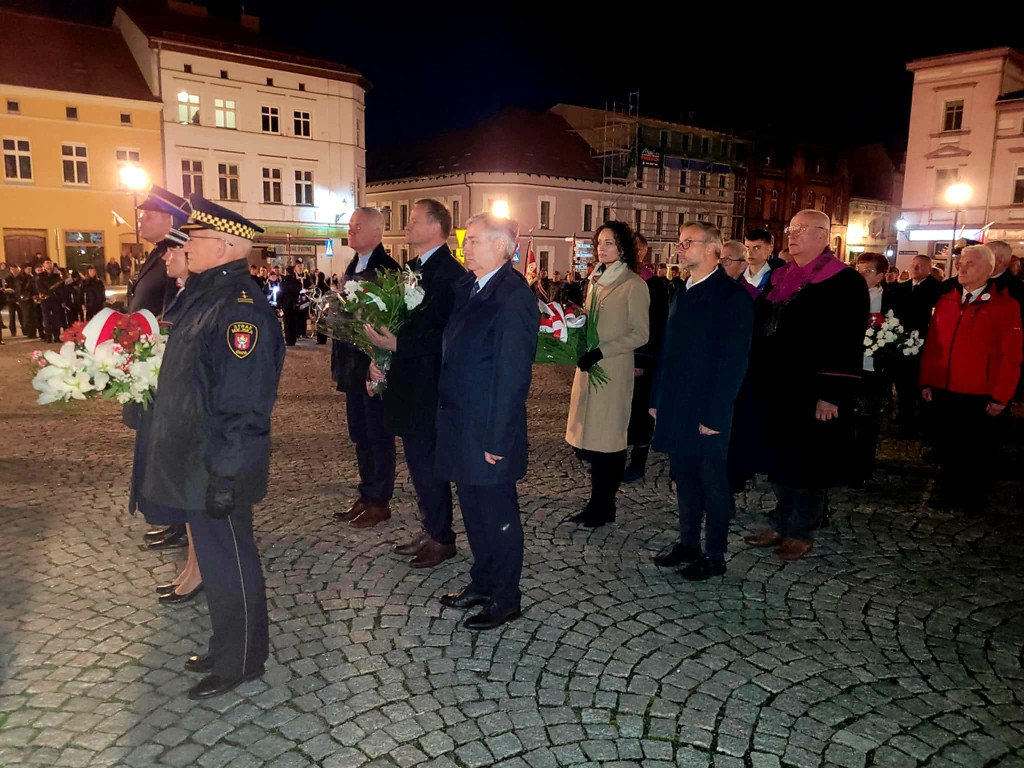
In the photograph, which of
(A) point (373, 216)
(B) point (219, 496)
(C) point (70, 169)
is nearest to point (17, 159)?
(C) point (70, 169)

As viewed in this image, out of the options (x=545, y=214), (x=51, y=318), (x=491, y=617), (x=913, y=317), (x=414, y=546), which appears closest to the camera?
(x=491, y=617)

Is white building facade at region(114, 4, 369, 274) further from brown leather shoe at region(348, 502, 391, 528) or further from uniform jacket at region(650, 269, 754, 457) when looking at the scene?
uniform jacket at region(650, 269, 754, 457)

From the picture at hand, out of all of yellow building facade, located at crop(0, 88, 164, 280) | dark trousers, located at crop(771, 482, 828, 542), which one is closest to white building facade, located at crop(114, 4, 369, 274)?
yellow building facade, located at crop(0, 88, 164, 280)

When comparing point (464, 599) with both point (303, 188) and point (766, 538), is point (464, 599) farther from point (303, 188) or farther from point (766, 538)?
point (303, 188)

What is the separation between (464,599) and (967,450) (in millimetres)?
4464

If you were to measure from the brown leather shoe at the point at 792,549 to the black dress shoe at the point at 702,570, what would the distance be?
562mm

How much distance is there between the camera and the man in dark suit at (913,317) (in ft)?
29.6

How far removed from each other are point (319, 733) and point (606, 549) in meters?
2.57

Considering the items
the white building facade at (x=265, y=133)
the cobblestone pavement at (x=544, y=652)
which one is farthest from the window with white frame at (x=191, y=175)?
the cobblestone pavement at (x=544, y=652)

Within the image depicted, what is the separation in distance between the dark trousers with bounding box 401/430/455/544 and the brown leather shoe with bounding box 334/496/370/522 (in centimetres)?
96

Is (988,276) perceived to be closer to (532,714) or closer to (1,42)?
(532,714)

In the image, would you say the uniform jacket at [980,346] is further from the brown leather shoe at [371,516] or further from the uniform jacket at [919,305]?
the brown leather shoe at [371,516]

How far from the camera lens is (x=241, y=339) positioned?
3146 millimetres

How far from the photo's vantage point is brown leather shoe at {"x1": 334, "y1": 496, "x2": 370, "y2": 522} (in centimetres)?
564
